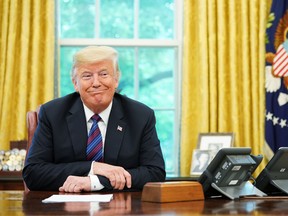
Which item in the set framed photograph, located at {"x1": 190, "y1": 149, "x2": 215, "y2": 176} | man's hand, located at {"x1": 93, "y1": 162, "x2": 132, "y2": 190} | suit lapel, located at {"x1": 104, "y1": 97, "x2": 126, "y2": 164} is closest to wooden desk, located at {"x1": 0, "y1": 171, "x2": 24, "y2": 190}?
framed photograph, located at {"x1": 190, "y1": 149, "x2": 215, "y2": 176}

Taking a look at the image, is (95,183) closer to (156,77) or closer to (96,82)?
(96,82)

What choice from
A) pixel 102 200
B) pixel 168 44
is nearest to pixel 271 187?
pixel 102 200

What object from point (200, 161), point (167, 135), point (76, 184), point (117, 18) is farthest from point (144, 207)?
point (117, 18)

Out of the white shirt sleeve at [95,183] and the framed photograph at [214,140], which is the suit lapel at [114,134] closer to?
the white shirt sleeve at [95,183]

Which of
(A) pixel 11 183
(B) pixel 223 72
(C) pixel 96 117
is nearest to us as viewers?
(C) pixel 96 117

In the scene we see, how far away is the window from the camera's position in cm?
548

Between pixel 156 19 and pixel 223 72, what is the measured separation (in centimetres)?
86

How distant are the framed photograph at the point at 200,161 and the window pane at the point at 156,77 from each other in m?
0.70

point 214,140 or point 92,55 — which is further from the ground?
point 92,55

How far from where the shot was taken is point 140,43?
5473 mm

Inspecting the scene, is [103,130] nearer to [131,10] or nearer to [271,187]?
[271,187]

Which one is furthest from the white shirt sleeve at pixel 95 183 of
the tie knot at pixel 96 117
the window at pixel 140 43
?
the window at pixel 140 43

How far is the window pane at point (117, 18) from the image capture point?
18.1ft

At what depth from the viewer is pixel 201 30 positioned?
5.17 m
